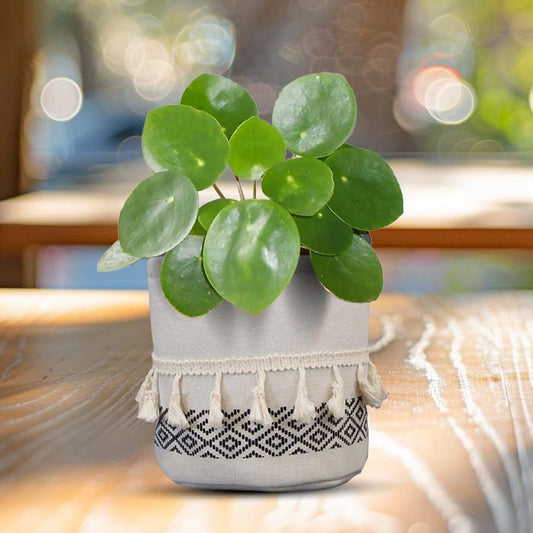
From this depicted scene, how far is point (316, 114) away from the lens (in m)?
0.46

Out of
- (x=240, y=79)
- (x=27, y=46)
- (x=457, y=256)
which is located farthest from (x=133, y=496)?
(x=457, y=256)

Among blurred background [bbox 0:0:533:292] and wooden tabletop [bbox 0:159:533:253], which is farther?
blurred background [bbox 0:0:533:292]

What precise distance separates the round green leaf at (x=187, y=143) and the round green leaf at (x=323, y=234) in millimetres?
47

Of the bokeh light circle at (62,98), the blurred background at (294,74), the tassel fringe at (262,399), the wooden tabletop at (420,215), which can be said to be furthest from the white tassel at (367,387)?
the bokeh light circle at (62,98)

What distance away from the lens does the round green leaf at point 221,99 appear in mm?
471

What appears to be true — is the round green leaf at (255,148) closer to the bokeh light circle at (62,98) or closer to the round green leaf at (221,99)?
the round green leaf at (221,99)

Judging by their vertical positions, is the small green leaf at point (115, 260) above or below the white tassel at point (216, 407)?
above

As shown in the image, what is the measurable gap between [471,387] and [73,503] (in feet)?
1.29

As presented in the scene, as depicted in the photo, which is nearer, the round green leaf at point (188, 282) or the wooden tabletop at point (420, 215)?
the round green leaf at point (188, 282)

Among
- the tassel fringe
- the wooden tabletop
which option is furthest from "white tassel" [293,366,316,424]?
the wooden tabletop

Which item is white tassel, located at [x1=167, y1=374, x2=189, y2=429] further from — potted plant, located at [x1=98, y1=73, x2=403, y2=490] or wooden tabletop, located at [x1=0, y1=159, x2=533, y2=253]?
wooden tabletop, located at [x1=0, y1=159, x2=533, y2=253]

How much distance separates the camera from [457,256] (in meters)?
2.74

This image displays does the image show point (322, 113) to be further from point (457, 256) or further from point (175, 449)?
point (457, 256)

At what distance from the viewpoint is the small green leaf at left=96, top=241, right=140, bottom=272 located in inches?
18.7
